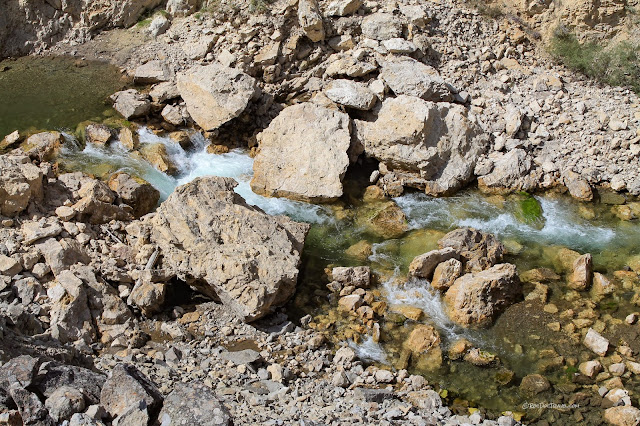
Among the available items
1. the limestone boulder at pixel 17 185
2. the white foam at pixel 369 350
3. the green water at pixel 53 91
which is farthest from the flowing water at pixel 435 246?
the limestone boulder at pixel 17 185

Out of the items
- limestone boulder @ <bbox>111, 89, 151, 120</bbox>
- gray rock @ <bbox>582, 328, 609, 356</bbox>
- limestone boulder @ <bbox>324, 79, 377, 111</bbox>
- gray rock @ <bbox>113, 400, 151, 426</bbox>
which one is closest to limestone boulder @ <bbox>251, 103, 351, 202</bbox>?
limestone boulder @ <bbox>324, 79, 377, 111</bbox>

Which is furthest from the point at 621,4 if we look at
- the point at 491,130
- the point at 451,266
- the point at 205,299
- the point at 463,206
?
the point at 205,299

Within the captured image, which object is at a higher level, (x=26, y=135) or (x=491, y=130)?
(x=26, y=135)

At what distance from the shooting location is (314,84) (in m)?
14.5

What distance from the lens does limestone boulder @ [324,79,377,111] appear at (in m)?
13.0

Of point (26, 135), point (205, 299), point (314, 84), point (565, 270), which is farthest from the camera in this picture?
point (314, 84)

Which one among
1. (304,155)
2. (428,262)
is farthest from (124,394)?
(304,155)

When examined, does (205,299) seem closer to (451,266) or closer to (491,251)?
(451,266)

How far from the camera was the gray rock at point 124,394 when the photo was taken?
5473mm

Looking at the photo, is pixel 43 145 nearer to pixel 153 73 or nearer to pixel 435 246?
pixel 153 73

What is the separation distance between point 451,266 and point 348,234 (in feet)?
7.13

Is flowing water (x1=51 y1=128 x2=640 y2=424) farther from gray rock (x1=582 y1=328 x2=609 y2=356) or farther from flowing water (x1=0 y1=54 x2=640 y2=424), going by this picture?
gray rock (x1=582 y1=328 x2=609 y2=356)

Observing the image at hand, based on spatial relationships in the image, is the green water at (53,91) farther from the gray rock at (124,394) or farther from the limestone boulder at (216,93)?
the gray rock at (124,394)

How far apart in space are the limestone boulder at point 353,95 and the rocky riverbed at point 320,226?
66 millimetres
